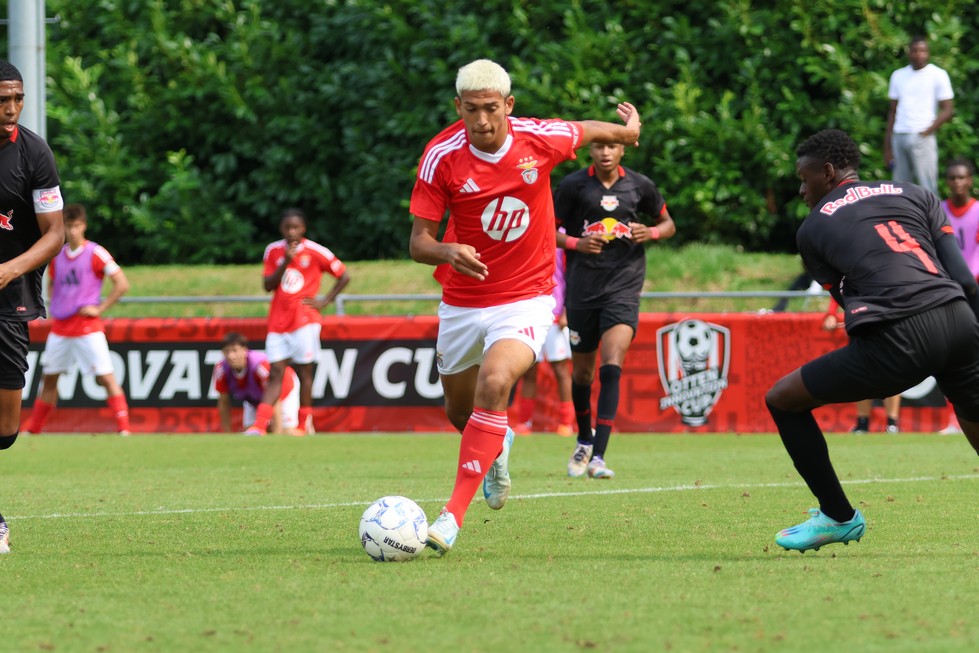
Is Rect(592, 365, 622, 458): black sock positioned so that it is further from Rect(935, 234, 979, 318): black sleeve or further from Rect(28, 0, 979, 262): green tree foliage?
Rect(28, 0, 979, 262): green tree foliage

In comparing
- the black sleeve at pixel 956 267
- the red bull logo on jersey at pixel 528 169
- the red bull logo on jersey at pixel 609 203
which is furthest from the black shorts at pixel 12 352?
the red bull logo on jersey at pixel 609 203

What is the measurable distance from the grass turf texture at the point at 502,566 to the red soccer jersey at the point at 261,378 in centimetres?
480

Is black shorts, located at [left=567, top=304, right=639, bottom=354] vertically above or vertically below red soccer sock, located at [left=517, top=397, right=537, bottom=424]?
above

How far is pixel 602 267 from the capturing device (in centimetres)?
1119

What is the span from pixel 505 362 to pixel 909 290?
1.85 m

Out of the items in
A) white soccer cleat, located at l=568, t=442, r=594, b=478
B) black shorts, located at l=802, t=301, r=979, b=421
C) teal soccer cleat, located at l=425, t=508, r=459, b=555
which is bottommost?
white soccer cleat, located at l=568, t=442, r=594, b=478

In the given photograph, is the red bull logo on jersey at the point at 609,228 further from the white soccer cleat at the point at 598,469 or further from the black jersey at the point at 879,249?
the black jersey at the point at 879,249

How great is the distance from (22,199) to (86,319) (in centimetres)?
890

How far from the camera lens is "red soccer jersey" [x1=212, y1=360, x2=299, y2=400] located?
16281 mm

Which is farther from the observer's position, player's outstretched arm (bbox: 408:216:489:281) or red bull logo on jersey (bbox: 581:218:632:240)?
red bull logo on jersey (bbox: 581:218:632:240)

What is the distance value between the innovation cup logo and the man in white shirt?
309 centimetres

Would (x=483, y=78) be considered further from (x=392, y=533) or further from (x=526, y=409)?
(x=526, y=409)

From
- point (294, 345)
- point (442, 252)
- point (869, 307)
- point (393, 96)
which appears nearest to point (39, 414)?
point (294, 345)

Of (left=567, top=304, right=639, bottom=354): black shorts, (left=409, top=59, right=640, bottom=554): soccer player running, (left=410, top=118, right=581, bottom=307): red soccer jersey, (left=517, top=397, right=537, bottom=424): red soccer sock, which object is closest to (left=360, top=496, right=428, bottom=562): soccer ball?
(left=409, top=59, right=640, bottom=554): soccer player running
